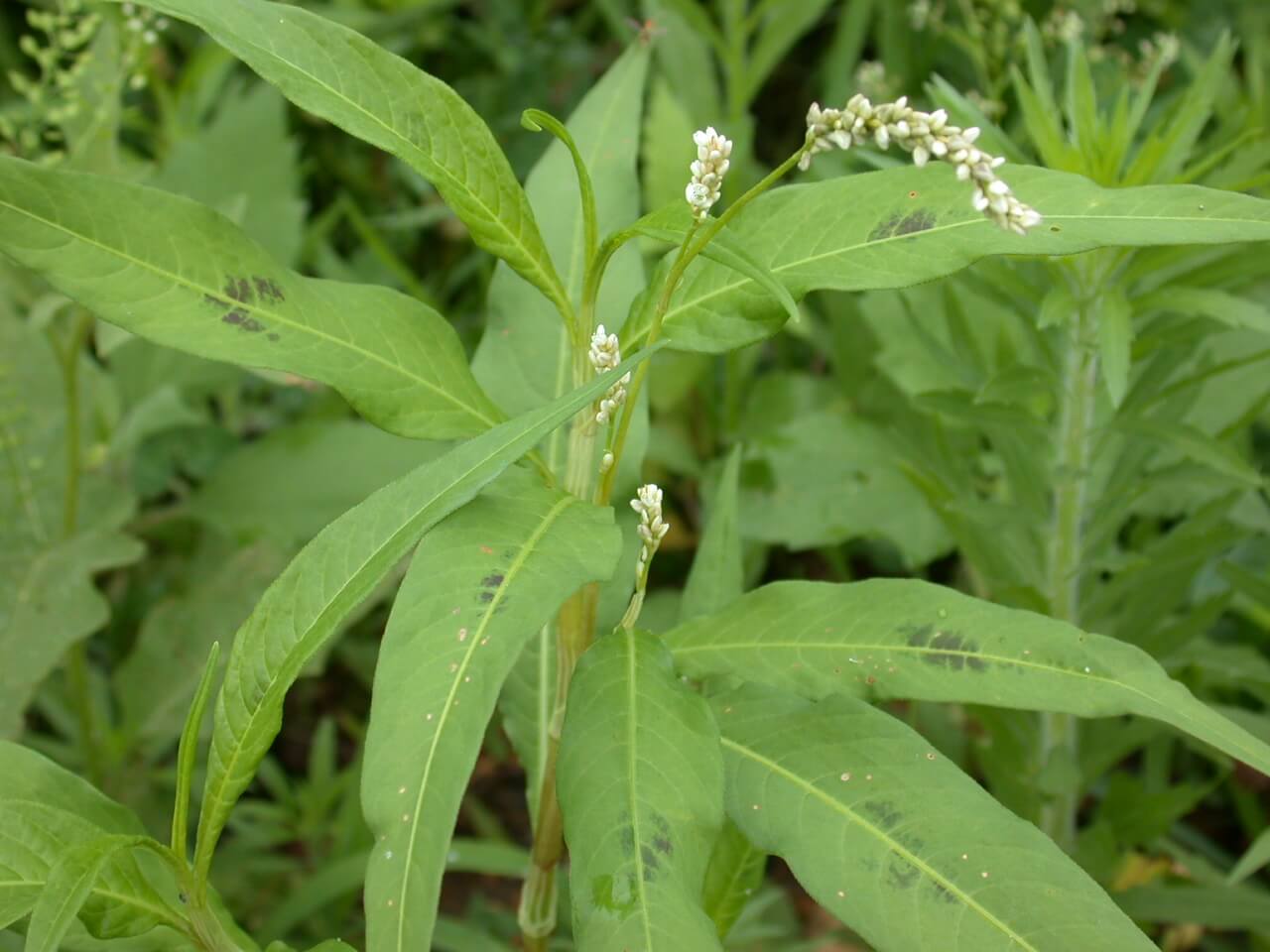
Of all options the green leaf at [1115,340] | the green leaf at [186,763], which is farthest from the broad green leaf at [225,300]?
the green leaf at [1115,340]

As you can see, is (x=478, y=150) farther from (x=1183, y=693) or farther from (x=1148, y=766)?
(x=1148, y=766)

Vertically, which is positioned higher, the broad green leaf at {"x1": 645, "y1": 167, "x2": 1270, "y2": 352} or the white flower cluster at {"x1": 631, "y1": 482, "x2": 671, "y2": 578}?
the broad green leaf at {"x1": 645, "y1": 167, "x2": 1270, "y2": 352}

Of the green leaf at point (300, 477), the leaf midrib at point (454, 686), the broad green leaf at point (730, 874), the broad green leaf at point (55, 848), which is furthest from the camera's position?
the green leaf at point (300, 477)

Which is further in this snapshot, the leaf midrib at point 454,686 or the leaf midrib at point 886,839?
the leaf midrib at point 886,839

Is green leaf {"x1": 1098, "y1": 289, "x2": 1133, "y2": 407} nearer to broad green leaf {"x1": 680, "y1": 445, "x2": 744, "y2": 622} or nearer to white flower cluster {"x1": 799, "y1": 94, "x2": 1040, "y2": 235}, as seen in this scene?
broad green leaf {"x1": 680, "y1": 445, "x2": 744, "y2": 622}

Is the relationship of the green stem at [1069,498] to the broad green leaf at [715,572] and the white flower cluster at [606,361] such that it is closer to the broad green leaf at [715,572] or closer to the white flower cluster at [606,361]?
the broad green leaf at [715,572]

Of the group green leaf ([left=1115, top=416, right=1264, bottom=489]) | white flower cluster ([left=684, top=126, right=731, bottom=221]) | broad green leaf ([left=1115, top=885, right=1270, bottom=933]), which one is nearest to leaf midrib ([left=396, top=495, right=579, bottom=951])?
white flower cluster ([left=684, top=126, right=731, bottom=221])
